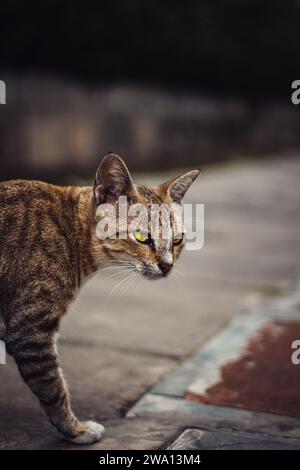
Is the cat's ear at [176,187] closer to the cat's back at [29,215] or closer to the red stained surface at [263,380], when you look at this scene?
the cat's back at [29,215]

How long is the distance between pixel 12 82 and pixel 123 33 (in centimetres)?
296

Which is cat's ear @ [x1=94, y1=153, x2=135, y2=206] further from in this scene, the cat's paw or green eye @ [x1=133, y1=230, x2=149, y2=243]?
the cat's paw

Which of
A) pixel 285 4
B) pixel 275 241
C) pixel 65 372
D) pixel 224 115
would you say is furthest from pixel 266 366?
pixel 285 4

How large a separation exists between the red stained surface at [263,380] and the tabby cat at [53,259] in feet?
2.48

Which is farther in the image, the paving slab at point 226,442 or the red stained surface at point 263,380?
the red stained surface at point 263,380

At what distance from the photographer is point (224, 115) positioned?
16.9 meters

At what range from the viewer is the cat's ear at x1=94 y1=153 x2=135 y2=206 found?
2887 mm

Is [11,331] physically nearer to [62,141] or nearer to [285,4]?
[62,141]

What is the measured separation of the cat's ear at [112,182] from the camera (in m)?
2.89
